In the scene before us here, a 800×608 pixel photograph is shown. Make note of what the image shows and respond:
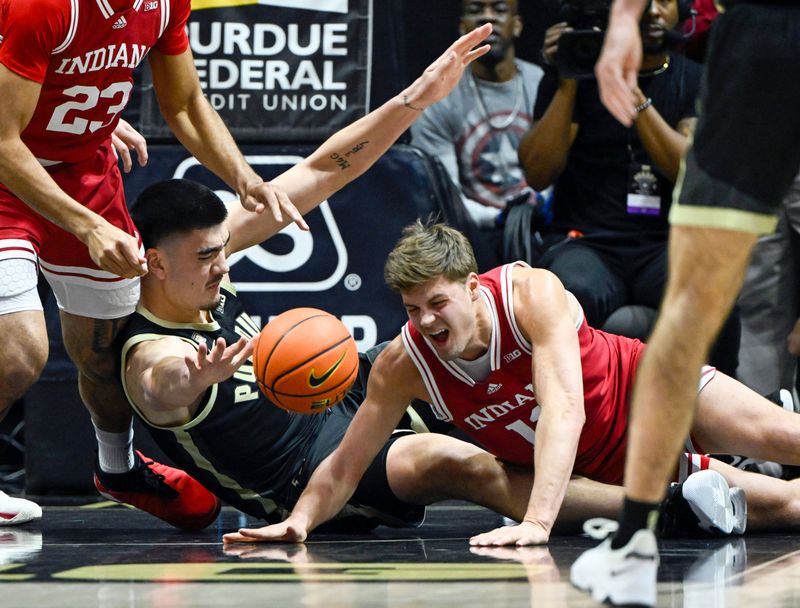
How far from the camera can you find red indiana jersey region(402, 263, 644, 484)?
13.2ft

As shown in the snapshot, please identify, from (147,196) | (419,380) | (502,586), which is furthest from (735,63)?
(147,196)

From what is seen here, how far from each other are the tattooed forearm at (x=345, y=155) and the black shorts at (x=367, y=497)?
3.26 feet

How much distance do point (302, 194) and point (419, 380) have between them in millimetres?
1109

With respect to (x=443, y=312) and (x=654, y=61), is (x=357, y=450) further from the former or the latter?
(x=654, y=61)

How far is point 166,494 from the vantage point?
462 centimetres

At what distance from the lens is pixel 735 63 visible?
2.46 meters

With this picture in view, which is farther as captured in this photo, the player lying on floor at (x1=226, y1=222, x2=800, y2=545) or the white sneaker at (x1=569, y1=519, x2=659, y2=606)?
the player lying on floor at (x1=226, y1=222, x2=800, y2=545)

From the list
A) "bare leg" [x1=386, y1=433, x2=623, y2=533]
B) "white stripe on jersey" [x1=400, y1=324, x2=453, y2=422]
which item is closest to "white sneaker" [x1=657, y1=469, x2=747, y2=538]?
"bare leg" [x1=386, y1=433, x2=623, y2=533]

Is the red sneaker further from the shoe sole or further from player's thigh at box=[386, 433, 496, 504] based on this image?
player's thigh at box=[386, 433, 496, 504]

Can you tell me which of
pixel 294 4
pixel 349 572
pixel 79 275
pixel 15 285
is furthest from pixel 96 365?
pixel 294 4

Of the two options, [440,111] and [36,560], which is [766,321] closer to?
[440,111]

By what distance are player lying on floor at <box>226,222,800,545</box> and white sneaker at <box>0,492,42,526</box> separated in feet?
3.63

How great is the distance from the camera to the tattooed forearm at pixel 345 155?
4781mm

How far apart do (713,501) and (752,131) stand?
1.73 m
